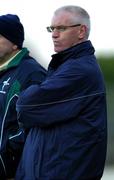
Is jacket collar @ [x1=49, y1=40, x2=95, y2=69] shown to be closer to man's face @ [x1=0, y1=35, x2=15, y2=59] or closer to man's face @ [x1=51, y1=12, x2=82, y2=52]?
man's face @ [x1=51, y1=12, x2=82, y2=52]

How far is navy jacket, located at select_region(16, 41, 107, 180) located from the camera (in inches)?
232

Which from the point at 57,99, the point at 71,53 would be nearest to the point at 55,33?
the point at 71,53

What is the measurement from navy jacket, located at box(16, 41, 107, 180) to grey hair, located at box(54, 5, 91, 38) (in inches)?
13.4

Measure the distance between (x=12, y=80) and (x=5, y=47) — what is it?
284mm

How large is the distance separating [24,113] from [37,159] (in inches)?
12.6

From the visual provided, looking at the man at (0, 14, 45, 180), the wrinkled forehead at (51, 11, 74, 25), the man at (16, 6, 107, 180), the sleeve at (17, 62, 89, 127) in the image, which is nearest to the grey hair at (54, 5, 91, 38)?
the wrinkled forehead at (51, 11, 74, 25)

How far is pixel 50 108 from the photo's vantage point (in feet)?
19.5

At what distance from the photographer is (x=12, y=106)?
6449 millimetres

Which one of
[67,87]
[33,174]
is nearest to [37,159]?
[33,174]

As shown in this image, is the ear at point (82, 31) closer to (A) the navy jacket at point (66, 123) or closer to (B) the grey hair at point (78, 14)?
(B) the grey hair at point (78, 14)

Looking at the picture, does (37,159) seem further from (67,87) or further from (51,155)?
(67,87)

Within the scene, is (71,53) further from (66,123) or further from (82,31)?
(66,123)

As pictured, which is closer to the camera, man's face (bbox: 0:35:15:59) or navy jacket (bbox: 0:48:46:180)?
navy jacket (bbox: 0:48:46:180)

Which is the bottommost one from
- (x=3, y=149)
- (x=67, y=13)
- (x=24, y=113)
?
(x=3, y=149)
